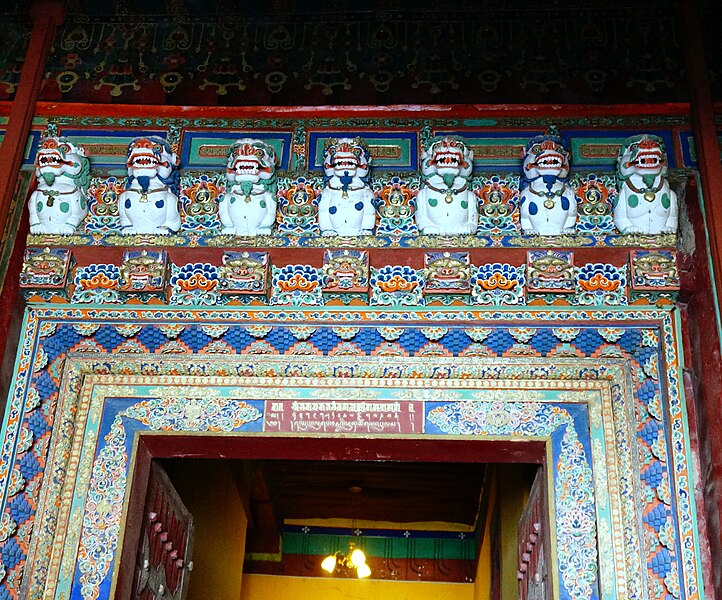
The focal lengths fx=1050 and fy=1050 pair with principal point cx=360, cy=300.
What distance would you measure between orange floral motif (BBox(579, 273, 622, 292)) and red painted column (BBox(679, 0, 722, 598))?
340mm

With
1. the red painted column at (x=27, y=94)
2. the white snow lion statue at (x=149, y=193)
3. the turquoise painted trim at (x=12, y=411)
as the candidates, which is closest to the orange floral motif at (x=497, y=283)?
the white snow lion statue at (x=149, y=193)

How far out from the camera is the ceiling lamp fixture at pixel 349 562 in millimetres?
10469

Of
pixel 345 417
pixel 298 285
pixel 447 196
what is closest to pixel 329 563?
pixel 345 417

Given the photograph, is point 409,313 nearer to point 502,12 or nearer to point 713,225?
point 713,225

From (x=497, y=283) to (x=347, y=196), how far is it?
0.90 metres

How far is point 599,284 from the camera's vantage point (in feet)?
17.1

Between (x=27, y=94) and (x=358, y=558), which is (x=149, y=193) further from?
(x=358, y=558)

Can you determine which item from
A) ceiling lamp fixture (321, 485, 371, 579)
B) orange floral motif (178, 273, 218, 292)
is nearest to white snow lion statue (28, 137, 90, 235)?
orange floral motif (178, 273, 218, 292)

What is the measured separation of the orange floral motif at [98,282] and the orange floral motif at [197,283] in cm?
35

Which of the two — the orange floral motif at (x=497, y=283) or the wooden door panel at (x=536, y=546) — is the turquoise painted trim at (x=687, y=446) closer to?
the wooden door panel at (x=536, y=546)

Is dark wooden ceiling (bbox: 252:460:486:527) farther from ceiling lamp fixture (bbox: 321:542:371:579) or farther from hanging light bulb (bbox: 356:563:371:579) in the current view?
hanging light bulb (bbox: 356:563:371:579)

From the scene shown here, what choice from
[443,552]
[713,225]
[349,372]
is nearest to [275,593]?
[443,552]

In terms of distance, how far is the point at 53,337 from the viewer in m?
5.36

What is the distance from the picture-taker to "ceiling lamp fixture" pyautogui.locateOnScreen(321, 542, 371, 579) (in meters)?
10.5
